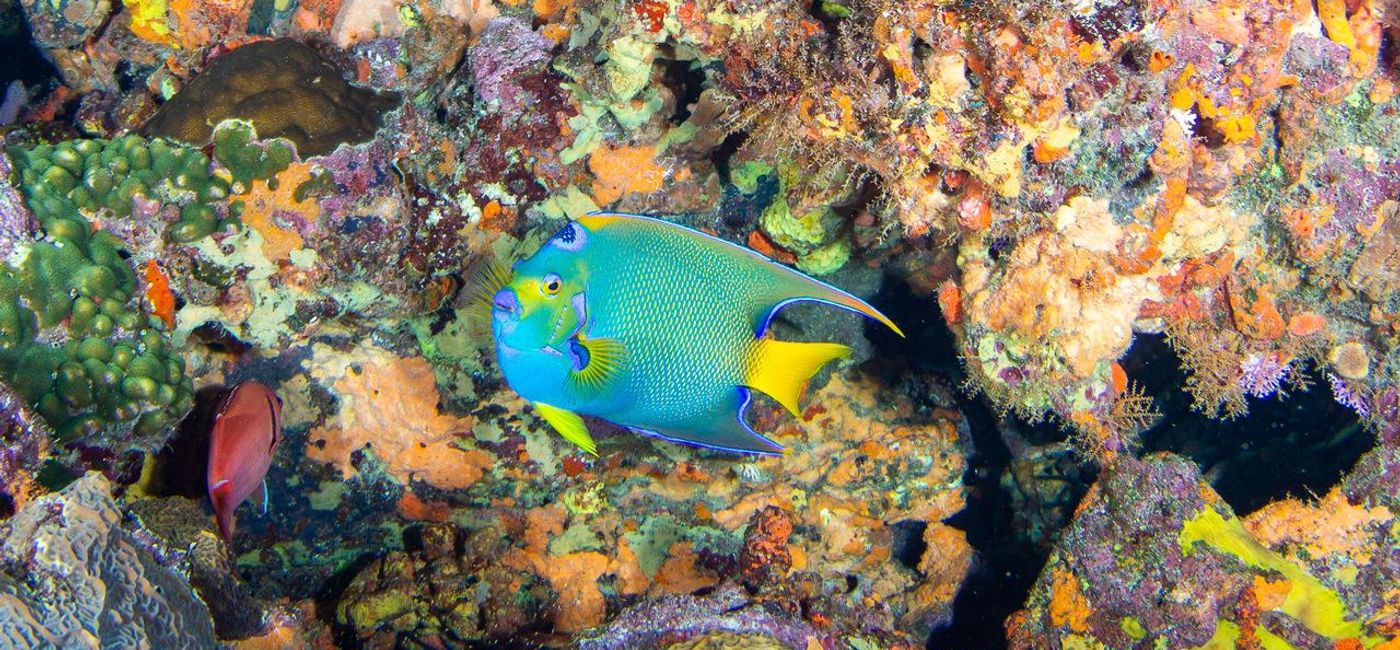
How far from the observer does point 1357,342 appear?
3.26 meters

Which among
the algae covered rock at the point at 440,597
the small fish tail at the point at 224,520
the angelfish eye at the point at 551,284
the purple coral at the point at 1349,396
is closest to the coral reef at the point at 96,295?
the small fish tail at the point at 224,520

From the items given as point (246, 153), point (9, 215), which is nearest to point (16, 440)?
point (9, 215)

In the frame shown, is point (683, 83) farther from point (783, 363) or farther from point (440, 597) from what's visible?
point (440, 597)

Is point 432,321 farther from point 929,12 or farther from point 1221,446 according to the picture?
point 1221,446

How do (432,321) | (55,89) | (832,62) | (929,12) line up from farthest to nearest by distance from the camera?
(55,89) → (432,321) → (832,62) → (929,12)

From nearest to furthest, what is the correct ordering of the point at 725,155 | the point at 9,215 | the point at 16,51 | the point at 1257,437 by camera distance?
the point at 9,215 < the point at 725,155 < the point at 1257,437 < the point at 16,51

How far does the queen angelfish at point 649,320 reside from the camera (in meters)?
2.12

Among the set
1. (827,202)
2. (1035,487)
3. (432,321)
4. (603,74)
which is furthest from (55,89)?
(1035,487)

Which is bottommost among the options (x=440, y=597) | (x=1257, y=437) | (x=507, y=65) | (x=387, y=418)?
(x=440, y=597)

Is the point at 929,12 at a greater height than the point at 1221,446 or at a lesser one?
greater

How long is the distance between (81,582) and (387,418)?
6.45 feet

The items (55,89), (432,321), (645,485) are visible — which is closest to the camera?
(432,321)

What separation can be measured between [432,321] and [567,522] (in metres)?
1.45

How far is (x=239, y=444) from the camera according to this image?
294 cm
